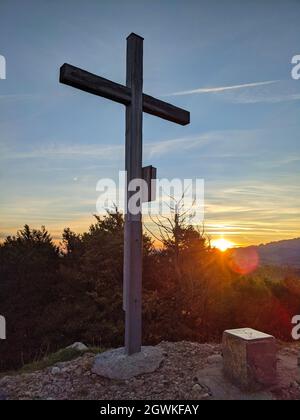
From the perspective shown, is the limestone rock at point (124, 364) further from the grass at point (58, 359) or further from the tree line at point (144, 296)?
the tree line at point (144, 296)

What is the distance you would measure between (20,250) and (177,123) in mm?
14851

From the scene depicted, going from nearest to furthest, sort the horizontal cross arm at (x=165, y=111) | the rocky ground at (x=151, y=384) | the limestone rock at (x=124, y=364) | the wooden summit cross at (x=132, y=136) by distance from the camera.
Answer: the rocky ground at (x=151, y=384), the limestone rock at (x=124, y=364), the wooden summit cross at (x=132, y=136), the horizontal cross arm at (x=165, y=111)

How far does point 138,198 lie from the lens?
4652 mm

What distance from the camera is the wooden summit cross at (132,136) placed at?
4.45 m

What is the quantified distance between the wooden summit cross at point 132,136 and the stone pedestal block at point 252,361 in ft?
4.22

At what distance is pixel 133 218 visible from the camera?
15.2 feet

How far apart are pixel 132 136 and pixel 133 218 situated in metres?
1.15

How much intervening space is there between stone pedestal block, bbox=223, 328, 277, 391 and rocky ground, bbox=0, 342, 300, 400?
0.11m

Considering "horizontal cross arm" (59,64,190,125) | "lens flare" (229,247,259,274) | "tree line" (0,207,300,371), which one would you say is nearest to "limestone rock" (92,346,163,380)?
"horizontal cross arm" (59,64,190,125)

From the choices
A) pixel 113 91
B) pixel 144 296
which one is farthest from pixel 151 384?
pixel 144 296

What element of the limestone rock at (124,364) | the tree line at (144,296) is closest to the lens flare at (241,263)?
the tree line at (144,296)

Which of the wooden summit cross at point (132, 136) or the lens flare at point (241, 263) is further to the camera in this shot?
the lens flare at point (241, 263)

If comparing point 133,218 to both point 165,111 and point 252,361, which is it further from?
point 252,361
